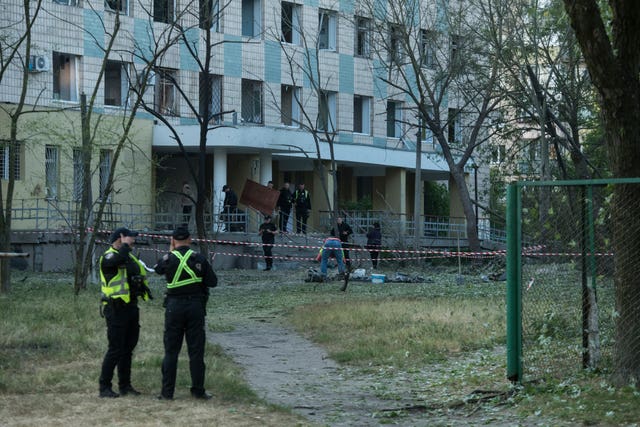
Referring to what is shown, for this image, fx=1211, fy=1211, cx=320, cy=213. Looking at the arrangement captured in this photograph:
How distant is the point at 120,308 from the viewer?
38.2ft

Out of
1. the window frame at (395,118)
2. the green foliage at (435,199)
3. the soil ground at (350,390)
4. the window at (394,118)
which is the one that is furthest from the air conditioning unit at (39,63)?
the green foliage at (435,199)

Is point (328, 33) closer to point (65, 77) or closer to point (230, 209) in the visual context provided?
point (230, 209)

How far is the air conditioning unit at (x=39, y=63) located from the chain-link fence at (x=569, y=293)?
2624cm

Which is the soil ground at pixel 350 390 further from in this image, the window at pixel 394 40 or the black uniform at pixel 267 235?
the window at pixel 394 40

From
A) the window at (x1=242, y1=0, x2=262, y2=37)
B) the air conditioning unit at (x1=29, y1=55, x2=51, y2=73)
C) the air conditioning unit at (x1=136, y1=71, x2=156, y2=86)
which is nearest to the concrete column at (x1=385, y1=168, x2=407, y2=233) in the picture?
the window at (x1=242, y1=0, x2=262, y2=37)

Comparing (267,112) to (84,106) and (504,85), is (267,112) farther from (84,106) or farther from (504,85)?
(84,106)

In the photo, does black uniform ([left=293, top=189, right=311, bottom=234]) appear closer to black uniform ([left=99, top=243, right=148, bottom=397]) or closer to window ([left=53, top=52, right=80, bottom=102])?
window ([left=53, top=52, right=80, bottom=102])

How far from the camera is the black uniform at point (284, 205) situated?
40.4m

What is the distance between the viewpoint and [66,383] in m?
12.1

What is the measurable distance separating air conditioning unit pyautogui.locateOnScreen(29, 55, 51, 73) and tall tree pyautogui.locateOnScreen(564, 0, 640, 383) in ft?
90.6

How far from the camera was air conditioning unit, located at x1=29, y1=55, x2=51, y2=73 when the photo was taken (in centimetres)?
3631

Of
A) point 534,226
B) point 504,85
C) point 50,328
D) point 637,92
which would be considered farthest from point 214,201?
point 637,92

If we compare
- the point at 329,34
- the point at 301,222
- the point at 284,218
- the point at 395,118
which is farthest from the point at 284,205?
the point at 395,118

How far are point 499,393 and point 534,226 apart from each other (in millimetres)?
2740
